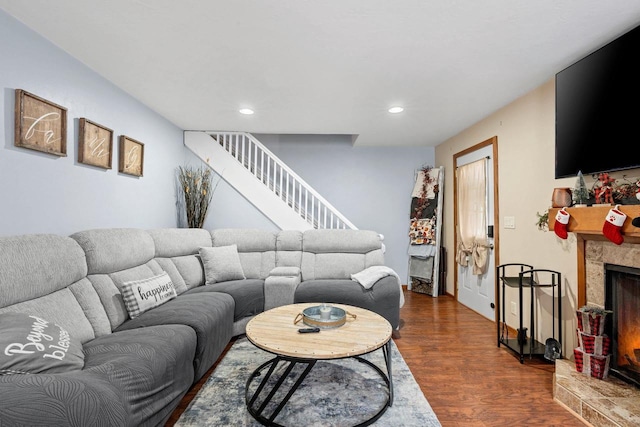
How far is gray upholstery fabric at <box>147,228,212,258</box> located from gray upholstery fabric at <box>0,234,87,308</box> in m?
1.00

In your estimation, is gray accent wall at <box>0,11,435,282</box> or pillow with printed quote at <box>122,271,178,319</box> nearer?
gray accent wall at <box>0,11,435,282</box>

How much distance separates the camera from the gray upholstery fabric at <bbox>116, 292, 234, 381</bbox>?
2.08m

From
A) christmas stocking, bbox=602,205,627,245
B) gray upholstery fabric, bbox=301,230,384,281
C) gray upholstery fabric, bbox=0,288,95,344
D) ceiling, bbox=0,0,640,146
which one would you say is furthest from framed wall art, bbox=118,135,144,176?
christmas stocking, bbox=602,205,627,245

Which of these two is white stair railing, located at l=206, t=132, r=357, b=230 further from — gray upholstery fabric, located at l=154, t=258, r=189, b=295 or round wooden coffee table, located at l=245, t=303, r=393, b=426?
round wooden coffee table, located at l=245, t=303, r=393, b=426

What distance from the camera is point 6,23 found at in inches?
70.9

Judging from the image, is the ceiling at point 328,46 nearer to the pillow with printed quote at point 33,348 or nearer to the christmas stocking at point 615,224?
the christmas stocking at point 615,224

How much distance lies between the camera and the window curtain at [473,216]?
3652 millimetres

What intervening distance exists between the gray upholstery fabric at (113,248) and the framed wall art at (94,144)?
600 millimetres

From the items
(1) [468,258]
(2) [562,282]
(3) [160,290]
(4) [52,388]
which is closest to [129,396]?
(4) [52,388]

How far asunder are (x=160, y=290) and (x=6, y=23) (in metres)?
1.94

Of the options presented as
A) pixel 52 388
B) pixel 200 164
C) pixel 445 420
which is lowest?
pixel 445 420

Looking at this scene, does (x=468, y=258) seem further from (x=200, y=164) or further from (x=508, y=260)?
(x=200, y=164)

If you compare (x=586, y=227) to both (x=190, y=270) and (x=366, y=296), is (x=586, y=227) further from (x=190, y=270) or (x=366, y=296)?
(x=190, y=270)

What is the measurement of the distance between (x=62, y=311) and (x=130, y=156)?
1730 mm
